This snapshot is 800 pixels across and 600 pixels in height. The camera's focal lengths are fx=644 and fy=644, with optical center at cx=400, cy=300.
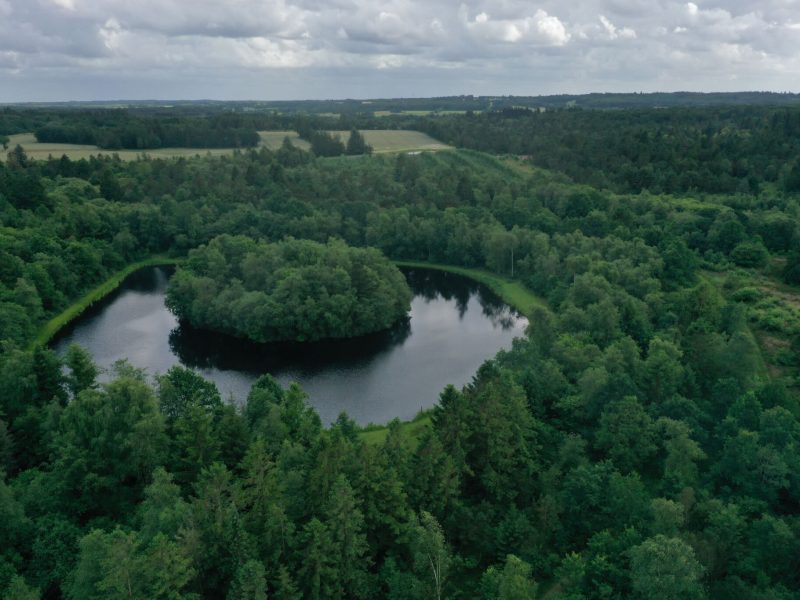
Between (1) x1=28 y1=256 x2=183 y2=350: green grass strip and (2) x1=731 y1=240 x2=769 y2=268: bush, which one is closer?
(1) x1=28 y1=256 x2=183 y2=350: green grass strip

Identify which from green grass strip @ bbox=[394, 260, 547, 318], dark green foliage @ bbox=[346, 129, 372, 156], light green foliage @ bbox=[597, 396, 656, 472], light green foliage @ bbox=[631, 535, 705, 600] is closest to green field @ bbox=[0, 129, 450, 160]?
dark green foliage @ bbox=[346, 129, 372, 156]

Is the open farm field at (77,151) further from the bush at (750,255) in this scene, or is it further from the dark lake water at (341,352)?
the bush at (750,255)

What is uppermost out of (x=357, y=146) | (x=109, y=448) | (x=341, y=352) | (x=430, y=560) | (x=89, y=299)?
(x=357, y=146)

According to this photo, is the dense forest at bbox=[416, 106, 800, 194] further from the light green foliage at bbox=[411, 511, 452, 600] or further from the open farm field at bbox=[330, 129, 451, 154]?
the light green foliage at bbox=[411, 511, 452, 600]

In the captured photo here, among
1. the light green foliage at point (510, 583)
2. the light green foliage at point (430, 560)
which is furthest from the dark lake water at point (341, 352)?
the light green foliage at point (510, 583)

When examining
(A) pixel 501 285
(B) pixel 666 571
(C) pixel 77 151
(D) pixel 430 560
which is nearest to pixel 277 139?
(C) pixel 77 151

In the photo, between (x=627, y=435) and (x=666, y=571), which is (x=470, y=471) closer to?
(x=627, y=435)
